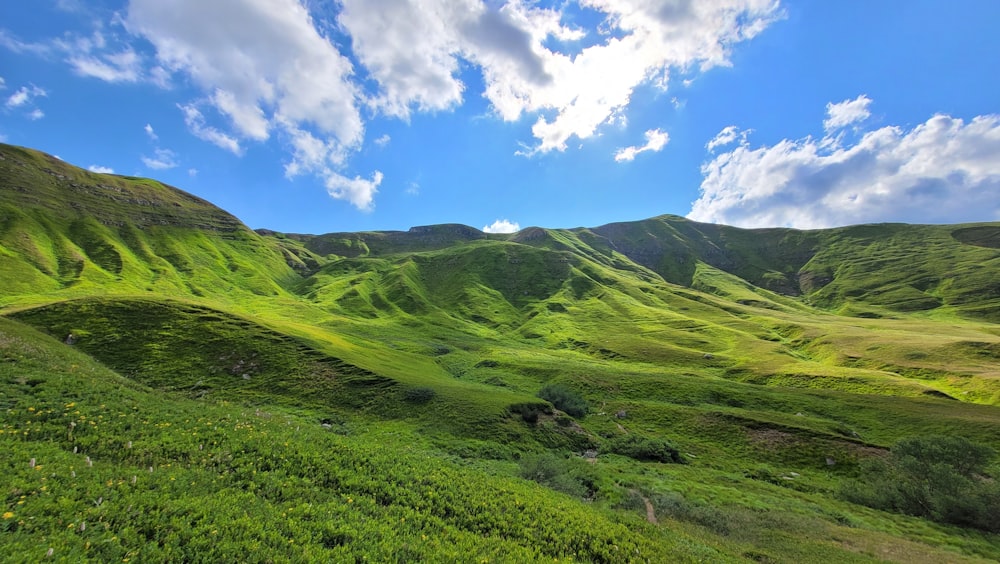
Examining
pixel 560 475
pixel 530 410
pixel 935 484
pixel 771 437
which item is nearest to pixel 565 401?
pixel 530 410

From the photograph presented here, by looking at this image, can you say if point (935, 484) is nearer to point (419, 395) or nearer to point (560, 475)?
point (560, 475)

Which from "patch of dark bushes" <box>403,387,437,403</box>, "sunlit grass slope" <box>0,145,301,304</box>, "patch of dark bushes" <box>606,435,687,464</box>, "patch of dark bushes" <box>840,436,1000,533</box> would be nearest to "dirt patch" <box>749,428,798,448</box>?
"patch of dark bushes" <box>840,436,1000,533</box>

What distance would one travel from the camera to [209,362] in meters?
51.9

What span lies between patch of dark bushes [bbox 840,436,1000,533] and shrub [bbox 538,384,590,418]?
31308 millimetres

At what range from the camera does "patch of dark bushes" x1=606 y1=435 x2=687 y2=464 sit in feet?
151

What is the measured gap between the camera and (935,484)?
34.0 m

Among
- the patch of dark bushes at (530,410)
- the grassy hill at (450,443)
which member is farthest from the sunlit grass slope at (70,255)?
the patch of dark bushes at (530,410)

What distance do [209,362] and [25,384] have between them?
106ft

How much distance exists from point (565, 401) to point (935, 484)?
40.3 metres


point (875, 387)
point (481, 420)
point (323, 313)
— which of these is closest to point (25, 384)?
point (481, 420)

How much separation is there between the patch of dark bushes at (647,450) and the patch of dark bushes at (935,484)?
51.8 ft

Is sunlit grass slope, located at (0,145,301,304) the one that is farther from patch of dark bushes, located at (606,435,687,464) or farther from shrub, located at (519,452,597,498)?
patch of dark bushes, located at (606,435,687,464)

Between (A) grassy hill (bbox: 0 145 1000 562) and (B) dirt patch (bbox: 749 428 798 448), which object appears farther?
(B) dirt patch (bbox: 749 428 798 448)

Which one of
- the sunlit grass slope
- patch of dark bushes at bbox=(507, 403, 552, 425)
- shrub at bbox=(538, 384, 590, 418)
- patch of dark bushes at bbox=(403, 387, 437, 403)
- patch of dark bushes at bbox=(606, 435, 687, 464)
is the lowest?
patch of dark bushes at bbox=(606, 435, 687, 464)
